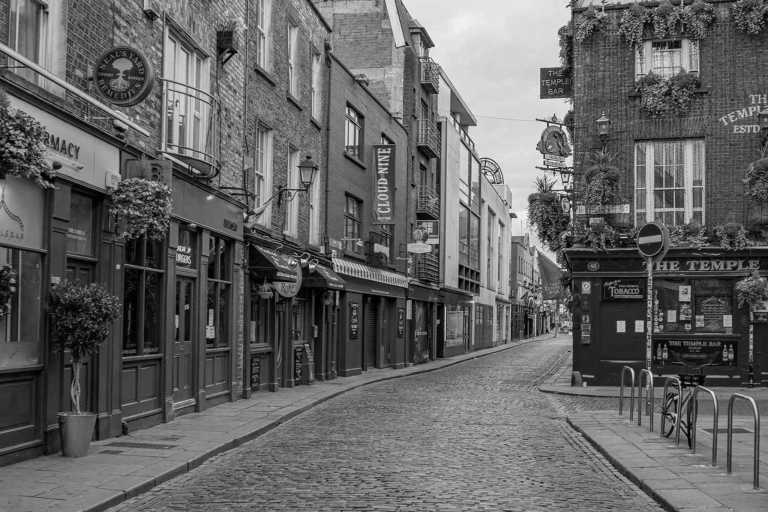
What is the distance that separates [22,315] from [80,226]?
1.73m

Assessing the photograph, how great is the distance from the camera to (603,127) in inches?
939

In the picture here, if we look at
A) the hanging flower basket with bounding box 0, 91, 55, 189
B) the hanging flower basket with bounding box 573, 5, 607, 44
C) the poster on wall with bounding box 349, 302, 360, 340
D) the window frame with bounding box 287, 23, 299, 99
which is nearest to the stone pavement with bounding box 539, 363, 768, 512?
the hanging flower basket with bounding box 0, 91, 55, 189

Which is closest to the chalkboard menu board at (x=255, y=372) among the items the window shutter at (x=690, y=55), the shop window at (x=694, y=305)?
the shop window at (x=694, y=305)

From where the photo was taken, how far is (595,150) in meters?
24.4

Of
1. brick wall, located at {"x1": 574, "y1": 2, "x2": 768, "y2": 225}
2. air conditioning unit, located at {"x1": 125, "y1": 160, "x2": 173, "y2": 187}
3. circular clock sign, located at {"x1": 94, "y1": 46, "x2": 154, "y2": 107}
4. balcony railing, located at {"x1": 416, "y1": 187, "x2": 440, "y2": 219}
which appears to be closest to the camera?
circular clock sign, located at {"x1": 94, "y1": 46, "x2": 154, "y2": 107}

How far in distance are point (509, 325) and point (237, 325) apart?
2258 inches

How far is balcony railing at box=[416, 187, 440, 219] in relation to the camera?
38312mm

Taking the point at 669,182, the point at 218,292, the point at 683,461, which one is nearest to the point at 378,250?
the point at 669,182

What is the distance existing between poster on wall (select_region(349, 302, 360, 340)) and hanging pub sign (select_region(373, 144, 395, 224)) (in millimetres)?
3285

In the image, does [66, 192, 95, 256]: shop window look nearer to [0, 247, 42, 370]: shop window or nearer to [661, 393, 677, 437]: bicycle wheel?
Result: [0, 247, 42, 370]: shop window

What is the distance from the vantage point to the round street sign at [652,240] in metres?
15.1

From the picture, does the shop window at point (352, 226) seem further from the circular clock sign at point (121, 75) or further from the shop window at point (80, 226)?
the circular clock sign at point (121, 75)

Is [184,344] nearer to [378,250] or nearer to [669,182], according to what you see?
[669,182]


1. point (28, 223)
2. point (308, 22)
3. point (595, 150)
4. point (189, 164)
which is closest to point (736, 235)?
point (595, 150)
